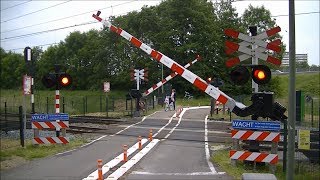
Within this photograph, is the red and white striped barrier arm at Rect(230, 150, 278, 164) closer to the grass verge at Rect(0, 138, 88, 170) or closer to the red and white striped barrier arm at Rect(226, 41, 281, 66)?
the red and white striped barrier arm at Rect(226, 41, 281, 66)

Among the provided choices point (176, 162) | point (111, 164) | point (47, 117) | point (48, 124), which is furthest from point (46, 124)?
point (176, 162)

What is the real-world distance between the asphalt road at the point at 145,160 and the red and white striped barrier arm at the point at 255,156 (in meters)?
0.69

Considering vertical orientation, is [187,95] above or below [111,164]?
above

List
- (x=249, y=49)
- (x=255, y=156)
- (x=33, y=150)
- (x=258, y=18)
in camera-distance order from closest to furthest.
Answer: (x=255, y=156) < (x=249, y=49) < (x=33, y=150) < (x=258, y=18)

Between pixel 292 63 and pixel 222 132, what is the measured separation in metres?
16.5

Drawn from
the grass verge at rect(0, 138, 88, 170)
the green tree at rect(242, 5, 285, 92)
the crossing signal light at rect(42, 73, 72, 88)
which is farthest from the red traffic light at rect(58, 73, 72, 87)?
the green tree at rect(242, 5, 285, 92)

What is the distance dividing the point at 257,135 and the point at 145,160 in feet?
12.0

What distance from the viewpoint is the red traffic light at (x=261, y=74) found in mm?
9414

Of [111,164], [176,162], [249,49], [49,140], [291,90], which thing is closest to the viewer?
[291,90]

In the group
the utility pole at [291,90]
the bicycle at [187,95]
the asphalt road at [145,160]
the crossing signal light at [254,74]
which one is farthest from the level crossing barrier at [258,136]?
the bicycle at [187,95]

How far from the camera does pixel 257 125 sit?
10859mm

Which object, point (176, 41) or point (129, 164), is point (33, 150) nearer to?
point (129, 164)

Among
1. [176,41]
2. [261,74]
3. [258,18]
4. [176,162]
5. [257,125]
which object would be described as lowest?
[176,162]

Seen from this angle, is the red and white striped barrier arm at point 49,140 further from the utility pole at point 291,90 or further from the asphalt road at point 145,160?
the utility pole at point 291,90
